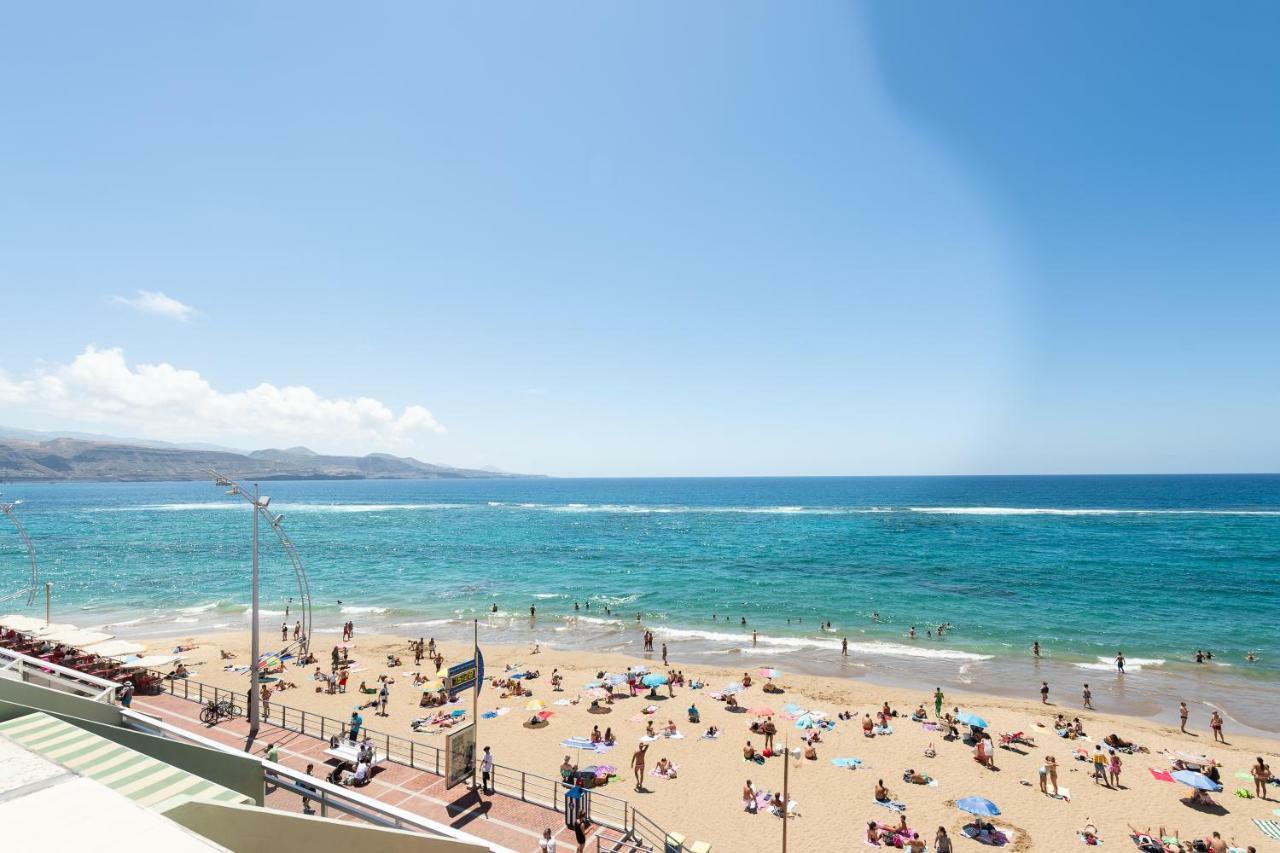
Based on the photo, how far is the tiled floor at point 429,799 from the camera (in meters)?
14.4

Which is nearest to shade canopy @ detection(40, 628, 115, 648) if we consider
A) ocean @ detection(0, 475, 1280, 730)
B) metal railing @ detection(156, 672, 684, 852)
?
metal railing @ detection(156, 672, 684, 852)

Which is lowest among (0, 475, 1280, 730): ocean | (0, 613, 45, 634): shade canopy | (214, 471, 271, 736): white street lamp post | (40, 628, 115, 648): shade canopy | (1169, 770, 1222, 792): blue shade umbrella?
(0, 475, 1280, 730): ocean

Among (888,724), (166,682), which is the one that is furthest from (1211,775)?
(166,682)

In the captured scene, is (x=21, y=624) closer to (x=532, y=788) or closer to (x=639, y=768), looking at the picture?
(x=532, y=788)

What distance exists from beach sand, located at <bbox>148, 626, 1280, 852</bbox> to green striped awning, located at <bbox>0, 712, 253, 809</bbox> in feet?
38.7

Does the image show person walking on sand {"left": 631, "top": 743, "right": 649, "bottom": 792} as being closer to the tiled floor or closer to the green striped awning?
the tiled floor

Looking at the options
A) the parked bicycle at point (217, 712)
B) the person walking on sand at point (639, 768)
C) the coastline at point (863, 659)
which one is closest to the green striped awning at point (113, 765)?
the person walking on sand at point (639, 768)

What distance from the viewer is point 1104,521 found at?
102688mm

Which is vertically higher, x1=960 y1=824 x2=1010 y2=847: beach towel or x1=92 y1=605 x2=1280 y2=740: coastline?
x1=960 y1=824 x2=1010 y2=847: beach towel

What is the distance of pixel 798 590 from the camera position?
177 feet

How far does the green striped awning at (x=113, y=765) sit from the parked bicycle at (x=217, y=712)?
16.8 metres

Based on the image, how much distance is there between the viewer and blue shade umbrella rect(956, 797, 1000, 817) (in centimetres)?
1766

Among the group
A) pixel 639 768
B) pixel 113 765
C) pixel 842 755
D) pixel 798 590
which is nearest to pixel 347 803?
pixel 113 765

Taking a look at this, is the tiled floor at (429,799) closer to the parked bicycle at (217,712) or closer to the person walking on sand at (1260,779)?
the parked bicycle at (217,712)
